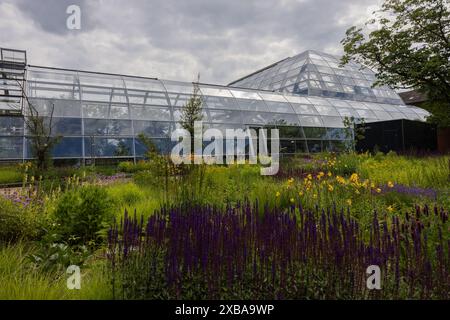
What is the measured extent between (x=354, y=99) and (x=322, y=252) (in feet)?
90.9

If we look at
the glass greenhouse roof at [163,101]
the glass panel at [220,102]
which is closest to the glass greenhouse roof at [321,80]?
the glass greenhouse roof at [163,101]

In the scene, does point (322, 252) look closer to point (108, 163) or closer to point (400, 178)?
point (400, 178)

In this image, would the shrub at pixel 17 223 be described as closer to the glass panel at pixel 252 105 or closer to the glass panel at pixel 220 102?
the glass panel at pixel 220 102

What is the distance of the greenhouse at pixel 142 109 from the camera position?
14.4 meters

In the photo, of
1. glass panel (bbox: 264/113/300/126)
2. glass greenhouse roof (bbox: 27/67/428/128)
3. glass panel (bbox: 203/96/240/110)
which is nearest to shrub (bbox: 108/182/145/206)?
glass greenhouse roof (bbox: 27/67/428/128)

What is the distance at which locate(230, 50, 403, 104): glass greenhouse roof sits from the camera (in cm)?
2546

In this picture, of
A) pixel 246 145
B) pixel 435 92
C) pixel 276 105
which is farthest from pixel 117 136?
pixel 435 92

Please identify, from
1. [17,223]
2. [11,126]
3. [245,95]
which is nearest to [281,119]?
[245,95]

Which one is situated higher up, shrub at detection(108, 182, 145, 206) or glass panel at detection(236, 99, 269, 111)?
glass panel at detection(236, 99, 269, 111)

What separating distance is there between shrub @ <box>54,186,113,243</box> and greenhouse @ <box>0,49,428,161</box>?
24.1 ft

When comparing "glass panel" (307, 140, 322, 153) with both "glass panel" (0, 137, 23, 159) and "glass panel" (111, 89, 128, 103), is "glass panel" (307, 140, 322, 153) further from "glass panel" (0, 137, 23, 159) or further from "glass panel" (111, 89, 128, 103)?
"glass panel" (0, 137, 23, 159)

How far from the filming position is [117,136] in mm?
15562

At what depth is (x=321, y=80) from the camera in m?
25.9

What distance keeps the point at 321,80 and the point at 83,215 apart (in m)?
25.1
